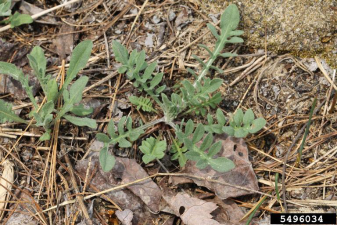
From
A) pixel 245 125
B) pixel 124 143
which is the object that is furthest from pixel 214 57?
pixel 124 143

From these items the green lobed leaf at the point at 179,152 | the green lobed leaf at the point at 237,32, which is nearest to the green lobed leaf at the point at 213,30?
the green lobed leaf at the point at 237,32

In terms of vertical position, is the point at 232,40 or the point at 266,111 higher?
the point at 232,40

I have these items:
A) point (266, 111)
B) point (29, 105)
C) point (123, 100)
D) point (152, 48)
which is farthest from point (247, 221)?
point (29, 105)

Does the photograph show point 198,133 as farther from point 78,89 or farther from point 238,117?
point 78,89

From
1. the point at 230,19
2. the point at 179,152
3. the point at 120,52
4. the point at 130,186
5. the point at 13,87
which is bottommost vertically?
the point at 130,186

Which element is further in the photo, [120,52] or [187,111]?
[187,111]

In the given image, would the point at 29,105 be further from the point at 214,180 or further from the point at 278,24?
the point at 278,24
